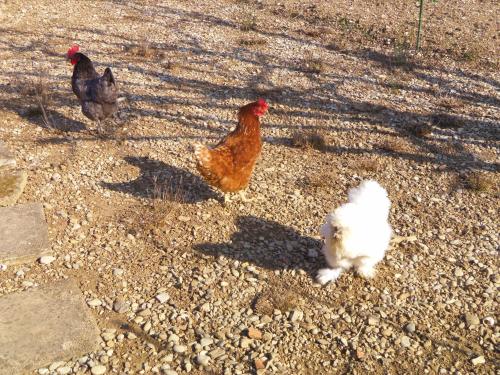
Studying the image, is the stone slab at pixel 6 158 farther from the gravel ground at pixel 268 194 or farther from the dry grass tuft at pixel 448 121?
the dry grass tuft at pixel 448 121

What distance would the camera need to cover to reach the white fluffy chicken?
3625 mm

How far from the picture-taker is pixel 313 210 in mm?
4914

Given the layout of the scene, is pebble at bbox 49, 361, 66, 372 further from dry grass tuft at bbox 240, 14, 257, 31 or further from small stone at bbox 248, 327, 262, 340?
dry grass tuft at bbox 240, 14, 257, 31

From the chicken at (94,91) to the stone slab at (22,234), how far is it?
1693 millimetres

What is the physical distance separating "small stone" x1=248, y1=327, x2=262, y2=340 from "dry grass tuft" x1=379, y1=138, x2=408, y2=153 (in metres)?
3.42

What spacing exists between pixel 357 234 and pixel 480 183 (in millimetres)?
2425

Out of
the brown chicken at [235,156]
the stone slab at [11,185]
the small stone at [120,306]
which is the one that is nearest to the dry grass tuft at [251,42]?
the brown chicken at [235,156]

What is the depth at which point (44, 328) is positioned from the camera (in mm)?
3346

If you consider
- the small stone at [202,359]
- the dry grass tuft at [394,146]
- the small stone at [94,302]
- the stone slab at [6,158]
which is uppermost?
the stone slab at [6,158]

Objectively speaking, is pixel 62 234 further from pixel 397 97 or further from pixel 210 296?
pixel 397 97

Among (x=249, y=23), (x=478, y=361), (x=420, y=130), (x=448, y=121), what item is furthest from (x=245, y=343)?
(x=249, y=23)

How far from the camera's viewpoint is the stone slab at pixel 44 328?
3.14m

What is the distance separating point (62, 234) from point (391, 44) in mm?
7554

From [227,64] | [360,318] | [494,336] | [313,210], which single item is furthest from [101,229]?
[227,64]
